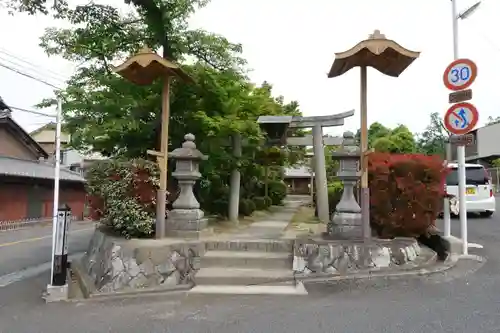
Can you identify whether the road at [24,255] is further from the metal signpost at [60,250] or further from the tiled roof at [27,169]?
the tiled roof at [27,169]

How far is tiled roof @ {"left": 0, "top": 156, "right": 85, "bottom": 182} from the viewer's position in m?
20.6

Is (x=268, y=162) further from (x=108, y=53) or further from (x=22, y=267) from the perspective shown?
(x=22, y=267)

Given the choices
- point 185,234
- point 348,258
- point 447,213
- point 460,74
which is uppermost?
point 460,74

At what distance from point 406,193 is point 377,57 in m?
2.29

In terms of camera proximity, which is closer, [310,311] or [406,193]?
[310,311]

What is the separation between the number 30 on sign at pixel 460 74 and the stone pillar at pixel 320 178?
5002 millimetres

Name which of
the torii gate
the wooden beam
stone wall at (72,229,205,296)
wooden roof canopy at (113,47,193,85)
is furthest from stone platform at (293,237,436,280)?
the wooden beam

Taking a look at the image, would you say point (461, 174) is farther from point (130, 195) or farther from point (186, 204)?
point (130, 195)

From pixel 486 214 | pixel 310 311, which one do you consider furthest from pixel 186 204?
pixel 486 214

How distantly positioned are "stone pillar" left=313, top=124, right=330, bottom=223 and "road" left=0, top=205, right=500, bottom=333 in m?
5.54

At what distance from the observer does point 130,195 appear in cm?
700

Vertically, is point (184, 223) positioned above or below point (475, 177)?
below

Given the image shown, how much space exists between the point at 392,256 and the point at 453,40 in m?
4.23

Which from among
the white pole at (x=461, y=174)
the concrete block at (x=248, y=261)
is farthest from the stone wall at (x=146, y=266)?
the white pole at (x=461, y=174)
